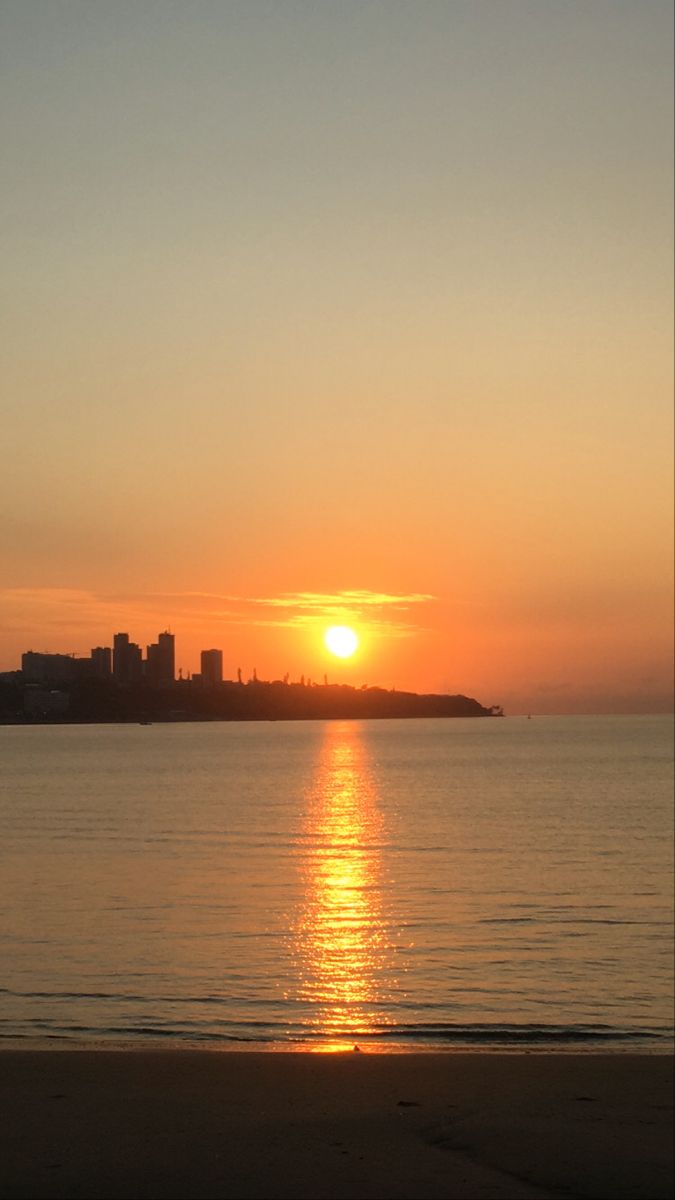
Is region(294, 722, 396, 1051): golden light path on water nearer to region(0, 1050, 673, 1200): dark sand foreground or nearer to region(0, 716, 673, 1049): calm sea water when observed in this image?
region(0, 716, 673, 1049): calm sea water

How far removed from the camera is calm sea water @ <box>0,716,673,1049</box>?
1980 centimetres

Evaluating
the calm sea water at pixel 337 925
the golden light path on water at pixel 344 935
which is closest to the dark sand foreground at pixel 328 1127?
the golden light path on water at pixel 344 935

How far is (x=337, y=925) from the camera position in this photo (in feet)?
101

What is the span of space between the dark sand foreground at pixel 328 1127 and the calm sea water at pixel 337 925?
14.8 ft

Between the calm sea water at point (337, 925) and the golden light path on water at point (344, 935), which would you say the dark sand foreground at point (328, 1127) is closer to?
the golden light path on water at point (344, 935)

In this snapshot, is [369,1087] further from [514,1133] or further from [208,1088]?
[514,1133]

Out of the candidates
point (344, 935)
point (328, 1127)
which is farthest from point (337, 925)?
point (328, 1127)

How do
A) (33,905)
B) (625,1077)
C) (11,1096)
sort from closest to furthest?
(11,1096) → (625,1077) → (33,905)

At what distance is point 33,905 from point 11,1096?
72.9 ft

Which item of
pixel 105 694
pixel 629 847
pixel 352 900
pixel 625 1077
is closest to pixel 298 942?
pixel 352 900

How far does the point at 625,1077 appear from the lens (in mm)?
13289

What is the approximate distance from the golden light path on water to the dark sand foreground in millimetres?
3577

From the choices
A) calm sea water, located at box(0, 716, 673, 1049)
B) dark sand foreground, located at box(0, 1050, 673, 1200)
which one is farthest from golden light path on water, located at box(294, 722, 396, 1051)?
dark sand foreground, located at box(0, 1050, 673, 1200)

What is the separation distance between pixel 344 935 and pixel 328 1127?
64.0ft
